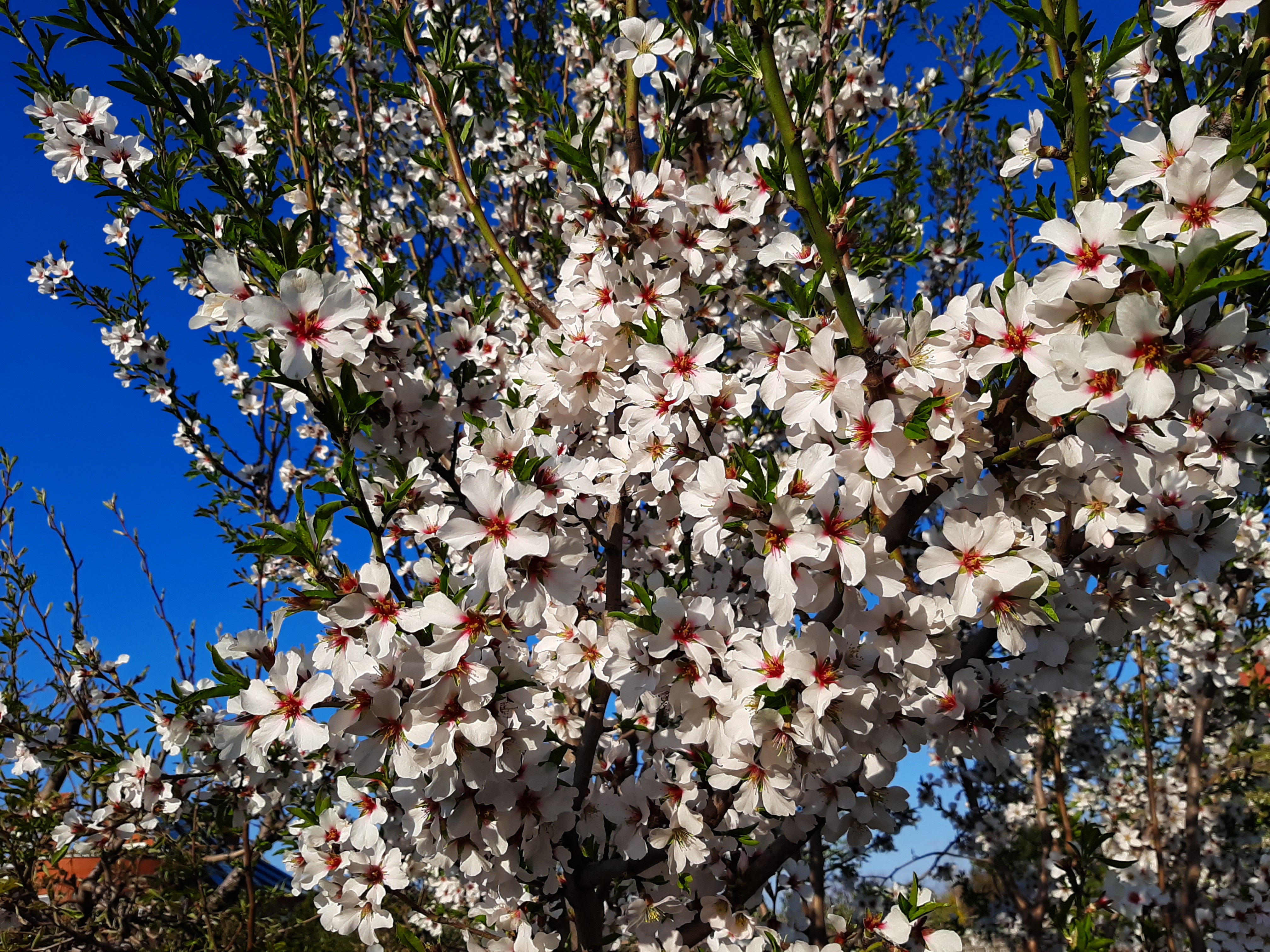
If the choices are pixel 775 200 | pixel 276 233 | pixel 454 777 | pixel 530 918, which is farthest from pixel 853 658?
pixel 775 200

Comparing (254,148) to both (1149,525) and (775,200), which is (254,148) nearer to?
(775,200)

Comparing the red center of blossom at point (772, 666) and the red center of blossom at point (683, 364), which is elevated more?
the red center of blossom at point (683, 364)

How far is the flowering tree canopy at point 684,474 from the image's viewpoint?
1.66 m

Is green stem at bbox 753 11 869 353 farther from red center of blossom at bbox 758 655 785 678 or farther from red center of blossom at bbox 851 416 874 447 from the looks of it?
red center of blossom at bbox 758 655 785 678

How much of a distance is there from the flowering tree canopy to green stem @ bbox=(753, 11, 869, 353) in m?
0.02

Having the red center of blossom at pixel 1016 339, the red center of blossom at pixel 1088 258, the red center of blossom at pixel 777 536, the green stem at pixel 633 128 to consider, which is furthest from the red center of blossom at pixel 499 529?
the green stem at pixel 633 128

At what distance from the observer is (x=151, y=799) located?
3.20 metres

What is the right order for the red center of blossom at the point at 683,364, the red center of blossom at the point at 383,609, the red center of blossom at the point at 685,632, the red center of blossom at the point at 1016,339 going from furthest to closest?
the red center of blossom at the point at 683,364
the red center of blossom at the point at 685,632
the red center of blossom at the point at 383,609
the red center of blossom at the point at 1016,339

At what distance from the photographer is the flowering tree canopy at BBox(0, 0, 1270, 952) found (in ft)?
5.46

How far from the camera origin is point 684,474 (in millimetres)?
2166

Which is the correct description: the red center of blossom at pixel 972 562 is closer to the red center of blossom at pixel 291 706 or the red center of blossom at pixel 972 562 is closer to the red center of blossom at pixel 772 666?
the red center of blossom at pixel 772 666

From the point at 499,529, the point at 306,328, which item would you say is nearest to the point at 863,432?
the point at 499,529

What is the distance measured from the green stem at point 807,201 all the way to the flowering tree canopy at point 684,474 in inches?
0.7

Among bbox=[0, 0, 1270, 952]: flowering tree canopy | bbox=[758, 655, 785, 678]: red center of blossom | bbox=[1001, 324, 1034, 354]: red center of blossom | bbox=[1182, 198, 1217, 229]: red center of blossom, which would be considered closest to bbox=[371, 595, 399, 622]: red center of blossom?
bbox=[0, 0, 1270, 952]: flowering tree canopy
